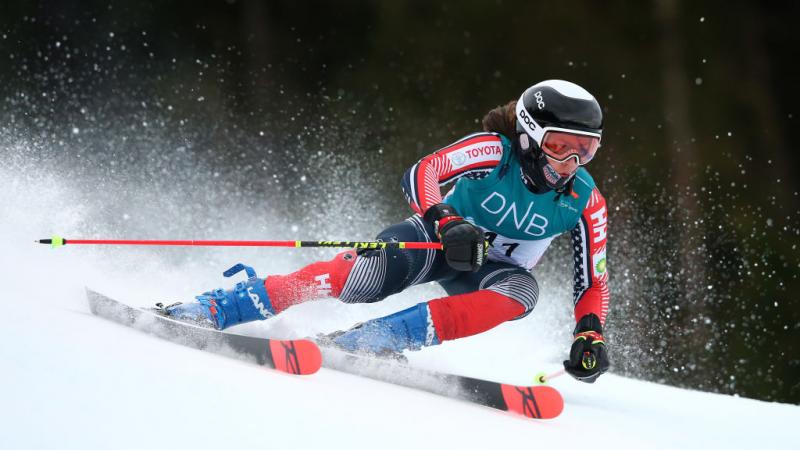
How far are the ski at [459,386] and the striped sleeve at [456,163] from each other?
1.69ft

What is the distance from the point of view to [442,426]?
165 cm

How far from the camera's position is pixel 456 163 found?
2424 mm

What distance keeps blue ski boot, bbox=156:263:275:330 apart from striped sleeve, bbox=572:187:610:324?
108cm

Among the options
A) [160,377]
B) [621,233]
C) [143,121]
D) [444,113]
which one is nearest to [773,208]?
[621,233]

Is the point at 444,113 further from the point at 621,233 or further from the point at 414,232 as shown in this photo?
the point at 414,232

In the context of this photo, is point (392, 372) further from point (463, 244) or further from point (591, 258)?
point (591, 258)

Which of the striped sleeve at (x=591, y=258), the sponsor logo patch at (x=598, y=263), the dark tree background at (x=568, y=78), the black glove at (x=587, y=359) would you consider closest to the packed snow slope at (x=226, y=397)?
the black glove at (x=587, y=359)

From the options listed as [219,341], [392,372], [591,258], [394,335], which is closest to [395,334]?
[394,335]

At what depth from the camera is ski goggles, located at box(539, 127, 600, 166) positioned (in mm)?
2301

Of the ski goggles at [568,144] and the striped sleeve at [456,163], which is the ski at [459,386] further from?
the ski goggles at [568,144]

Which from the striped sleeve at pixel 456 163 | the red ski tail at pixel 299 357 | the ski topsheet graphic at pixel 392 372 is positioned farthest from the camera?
the striped sleeve at pixel 456 163

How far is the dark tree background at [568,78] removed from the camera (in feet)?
24.6

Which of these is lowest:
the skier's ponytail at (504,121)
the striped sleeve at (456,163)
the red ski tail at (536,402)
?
→ the red ski tail at (536,402)

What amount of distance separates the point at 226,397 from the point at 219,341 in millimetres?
624
